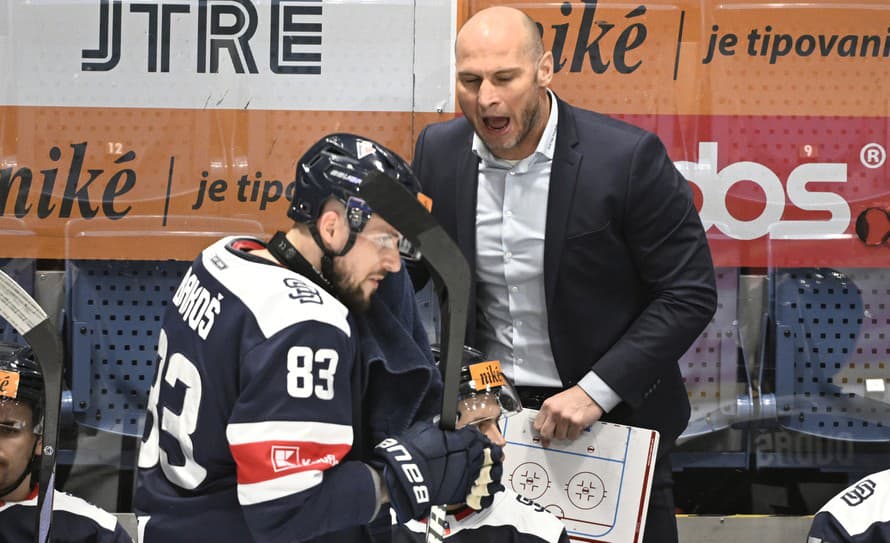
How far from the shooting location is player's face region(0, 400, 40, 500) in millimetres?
2664

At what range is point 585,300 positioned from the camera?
8.19ft

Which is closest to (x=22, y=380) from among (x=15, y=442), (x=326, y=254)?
(x=15, y=442)

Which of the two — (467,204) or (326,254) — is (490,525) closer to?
(467,204)

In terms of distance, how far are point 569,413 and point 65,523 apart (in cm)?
121

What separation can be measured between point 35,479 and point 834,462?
8.00 ft

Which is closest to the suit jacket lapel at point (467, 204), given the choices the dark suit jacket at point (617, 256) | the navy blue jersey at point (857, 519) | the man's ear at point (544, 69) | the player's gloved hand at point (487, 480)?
the dark suit jacket at point (617, 256)

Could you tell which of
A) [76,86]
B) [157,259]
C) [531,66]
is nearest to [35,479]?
[157,259]

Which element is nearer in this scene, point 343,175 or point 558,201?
point 343,175

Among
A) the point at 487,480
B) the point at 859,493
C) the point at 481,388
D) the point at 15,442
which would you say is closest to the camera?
the point at 487,480

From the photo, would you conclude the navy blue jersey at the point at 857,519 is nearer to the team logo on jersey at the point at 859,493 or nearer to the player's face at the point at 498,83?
the team logo on jersey at the point at 859,493

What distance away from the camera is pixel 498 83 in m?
2.39

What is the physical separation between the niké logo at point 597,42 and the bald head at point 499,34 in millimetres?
985

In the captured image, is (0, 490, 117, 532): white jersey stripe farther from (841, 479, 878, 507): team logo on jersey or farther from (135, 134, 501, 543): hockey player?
(841, 479, 878, 507): team logo on jersey

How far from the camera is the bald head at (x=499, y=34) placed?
2396 millimetres
